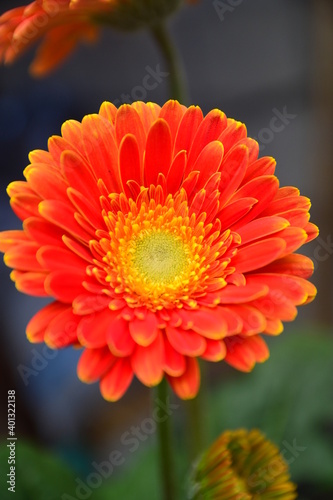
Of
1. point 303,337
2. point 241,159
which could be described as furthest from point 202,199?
point 303,337

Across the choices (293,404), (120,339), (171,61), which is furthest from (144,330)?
(293,404)

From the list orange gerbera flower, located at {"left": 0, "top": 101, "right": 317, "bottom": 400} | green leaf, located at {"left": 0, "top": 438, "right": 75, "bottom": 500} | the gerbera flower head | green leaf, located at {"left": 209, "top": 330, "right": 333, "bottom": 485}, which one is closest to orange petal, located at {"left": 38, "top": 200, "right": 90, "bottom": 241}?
orange gerbera flower, located at {"left": 0, "top": 101, "right": 317, "bottom": 400}

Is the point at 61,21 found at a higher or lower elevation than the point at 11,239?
higher

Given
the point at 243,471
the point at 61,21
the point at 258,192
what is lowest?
the point at 243,471

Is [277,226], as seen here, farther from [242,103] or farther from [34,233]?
[242,103]

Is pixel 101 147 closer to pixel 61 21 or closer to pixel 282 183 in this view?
pixel 61 21
